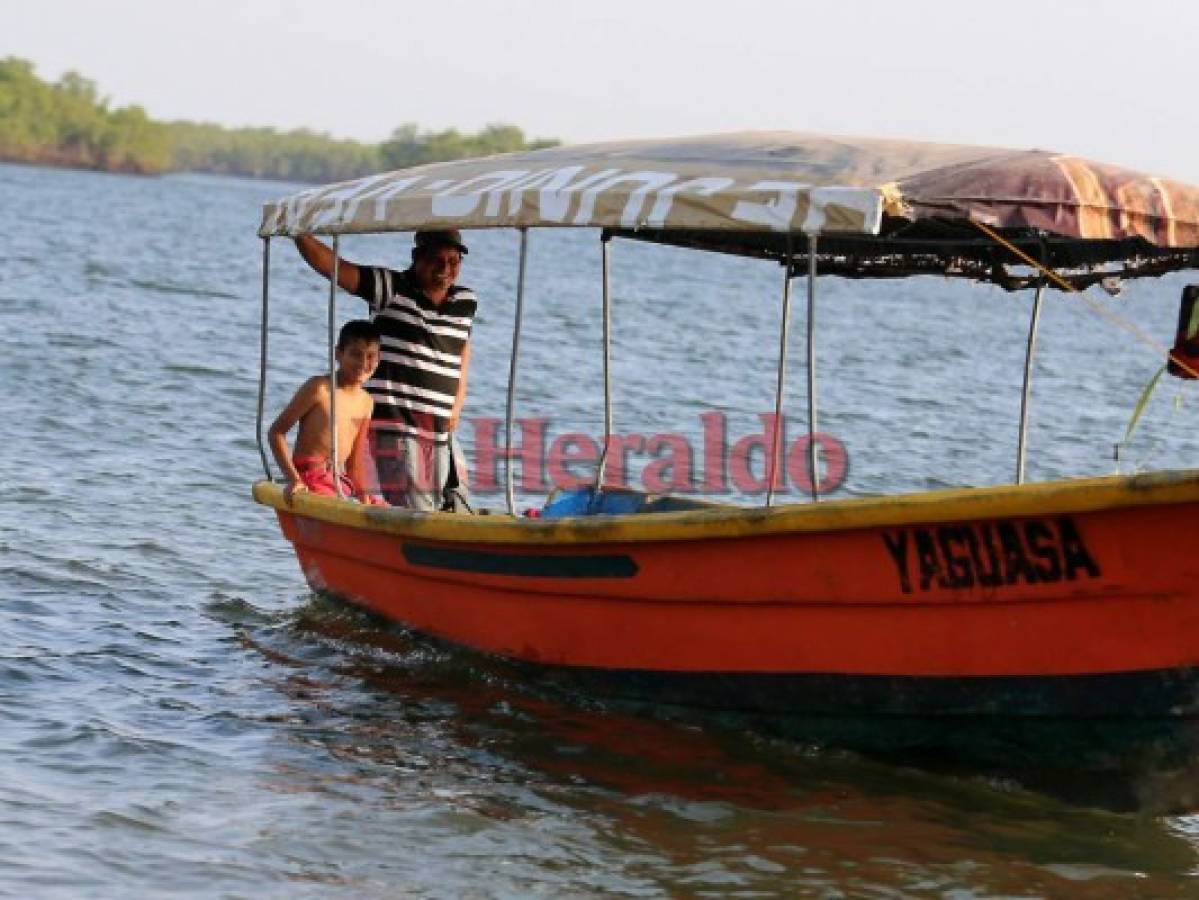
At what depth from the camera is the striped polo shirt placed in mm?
9391

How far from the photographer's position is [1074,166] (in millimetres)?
7055

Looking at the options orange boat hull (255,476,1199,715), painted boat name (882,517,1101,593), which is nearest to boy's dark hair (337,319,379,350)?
orange boat hull (255,476,1199,715)

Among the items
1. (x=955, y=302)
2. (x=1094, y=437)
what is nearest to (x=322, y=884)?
(x=1094, y=437)

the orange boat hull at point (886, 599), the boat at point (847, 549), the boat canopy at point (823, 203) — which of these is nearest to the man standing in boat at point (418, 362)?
the boat canopy at point (823, 203)

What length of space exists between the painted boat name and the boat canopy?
3.30 ft

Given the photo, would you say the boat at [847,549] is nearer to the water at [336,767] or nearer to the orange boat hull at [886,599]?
the orange boat hull at [886,599]

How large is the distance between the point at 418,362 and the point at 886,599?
10.8 ft

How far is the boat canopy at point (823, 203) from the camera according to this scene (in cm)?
679

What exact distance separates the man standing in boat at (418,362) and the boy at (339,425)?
4.4 inches

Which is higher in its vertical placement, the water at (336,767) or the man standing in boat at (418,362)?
the man standing in boat at (418,362)

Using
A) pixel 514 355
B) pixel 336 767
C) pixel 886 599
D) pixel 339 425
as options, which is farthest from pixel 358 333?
pixel 886 599

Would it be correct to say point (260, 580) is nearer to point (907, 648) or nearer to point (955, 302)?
point (907, 648)

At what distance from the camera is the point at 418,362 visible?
31.2ft

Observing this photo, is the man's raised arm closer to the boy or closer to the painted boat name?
the boy
